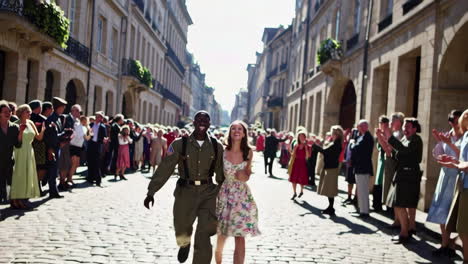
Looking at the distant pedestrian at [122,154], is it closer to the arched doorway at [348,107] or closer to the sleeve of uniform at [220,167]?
the sleeve of uniform at [220,167]

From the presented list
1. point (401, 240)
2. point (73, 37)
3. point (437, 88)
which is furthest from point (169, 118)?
point (401, 240)

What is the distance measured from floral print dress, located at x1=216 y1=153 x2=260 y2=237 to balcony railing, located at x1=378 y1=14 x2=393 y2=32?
11.3 meters

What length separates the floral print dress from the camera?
14.9 feet

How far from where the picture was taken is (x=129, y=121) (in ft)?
51.5

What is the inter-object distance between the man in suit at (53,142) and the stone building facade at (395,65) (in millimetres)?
8051

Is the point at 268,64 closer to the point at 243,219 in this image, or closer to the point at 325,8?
the point at 325,8

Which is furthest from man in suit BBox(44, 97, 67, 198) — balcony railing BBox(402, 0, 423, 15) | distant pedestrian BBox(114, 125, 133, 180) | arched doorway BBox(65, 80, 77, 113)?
arched doorway BBox(65, 80, 77, 113)

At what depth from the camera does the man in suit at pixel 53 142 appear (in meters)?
8.66

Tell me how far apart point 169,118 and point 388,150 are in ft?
133

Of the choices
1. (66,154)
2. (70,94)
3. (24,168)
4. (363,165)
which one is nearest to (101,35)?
(70,94)

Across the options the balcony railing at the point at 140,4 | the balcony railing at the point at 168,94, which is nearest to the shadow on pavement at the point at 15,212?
the balcony railing at the point at 140,4

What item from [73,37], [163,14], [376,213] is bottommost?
[376,213]

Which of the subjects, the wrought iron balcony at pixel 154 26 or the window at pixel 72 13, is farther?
the wrought iron balcony at pixel 154 26

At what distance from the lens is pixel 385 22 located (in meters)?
14.5
